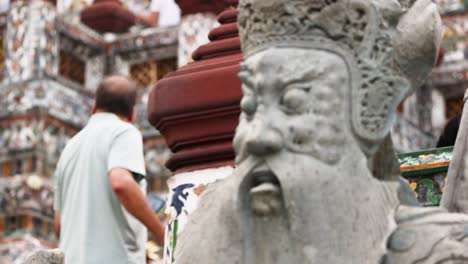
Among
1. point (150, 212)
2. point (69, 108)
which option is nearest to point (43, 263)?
point (150, 212)

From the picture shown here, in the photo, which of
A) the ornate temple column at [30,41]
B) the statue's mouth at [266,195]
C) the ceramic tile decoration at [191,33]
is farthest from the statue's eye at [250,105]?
the ornate temple column at [30,41]

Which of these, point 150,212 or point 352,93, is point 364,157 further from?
point 150,212

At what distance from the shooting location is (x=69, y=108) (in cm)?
1370

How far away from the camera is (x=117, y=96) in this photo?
450 cm

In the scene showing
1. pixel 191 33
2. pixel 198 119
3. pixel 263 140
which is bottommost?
pixel 263 140

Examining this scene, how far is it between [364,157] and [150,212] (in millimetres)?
1555

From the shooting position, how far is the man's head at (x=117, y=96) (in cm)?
449

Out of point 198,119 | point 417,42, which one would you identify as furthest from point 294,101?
point 198,119

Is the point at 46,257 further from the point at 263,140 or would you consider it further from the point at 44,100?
the point at 44,100

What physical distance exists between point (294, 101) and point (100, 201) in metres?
1.69

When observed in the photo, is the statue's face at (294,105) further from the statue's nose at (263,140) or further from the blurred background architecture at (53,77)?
the blurred background architecture at (53,77)

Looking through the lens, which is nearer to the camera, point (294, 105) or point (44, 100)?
point (294, 105)

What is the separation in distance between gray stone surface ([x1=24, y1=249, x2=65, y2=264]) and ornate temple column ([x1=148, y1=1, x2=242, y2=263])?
0.53 metres

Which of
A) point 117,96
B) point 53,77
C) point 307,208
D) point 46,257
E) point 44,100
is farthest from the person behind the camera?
point 53,77
